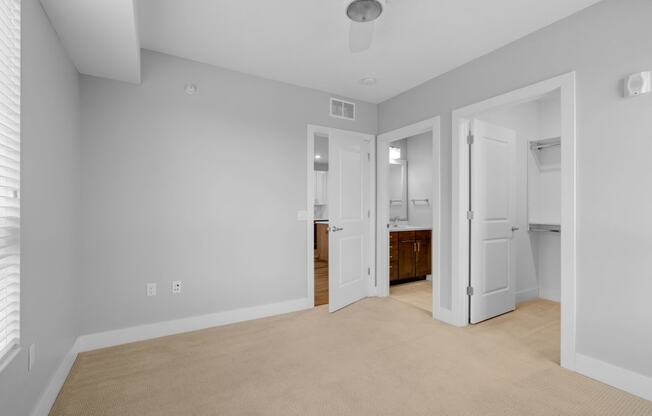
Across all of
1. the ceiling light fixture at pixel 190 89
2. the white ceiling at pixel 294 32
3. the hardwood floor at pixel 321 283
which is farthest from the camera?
the hardwood floor at pixel 321 283

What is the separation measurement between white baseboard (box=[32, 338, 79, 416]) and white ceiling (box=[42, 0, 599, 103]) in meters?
2.14

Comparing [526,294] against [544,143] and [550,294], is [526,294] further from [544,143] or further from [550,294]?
[544,143]

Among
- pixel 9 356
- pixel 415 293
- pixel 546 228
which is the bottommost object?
pixel 415 293

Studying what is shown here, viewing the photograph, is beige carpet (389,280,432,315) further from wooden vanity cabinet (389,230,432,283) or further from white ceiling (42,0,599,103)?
white ceiling (42,0,599,103)

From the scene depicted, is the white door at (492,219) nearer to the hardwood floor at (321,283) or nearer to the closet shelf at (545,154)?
the closet shelf at (545,154)

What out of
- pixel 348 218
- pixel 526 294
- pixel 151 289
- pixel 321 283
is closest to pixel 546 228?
pixel 526 294

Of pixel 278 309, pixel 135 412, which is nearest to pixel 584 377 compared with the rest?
pixel 278 309

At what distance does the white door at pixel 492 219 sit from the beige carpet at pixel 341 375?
307 mm

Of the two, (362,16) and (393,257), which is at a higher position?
(362,16)

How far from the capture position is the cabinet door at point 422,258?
498 centimetres

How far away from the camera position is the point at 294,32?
101 inches

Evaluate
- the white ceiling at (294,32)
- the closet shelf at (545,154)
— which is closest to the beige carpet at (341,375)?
the closet shelf at (545,154)

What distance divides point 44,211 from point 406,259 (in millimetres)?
4197

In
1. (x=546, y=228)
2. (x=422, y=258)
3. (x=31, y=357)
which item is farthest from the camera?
(x=422, y=258)
